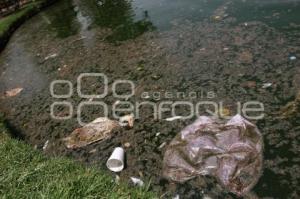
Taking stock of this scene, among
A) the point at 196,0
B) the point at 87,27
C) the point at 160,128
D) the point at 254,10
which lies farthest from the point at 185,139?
the point at 87,27

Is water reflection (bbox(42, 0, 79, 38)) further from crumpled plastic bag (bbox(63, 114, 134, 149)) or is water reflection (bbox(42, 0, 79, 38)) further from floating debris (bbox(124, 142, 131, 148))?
floating debris (bbox(124, 142, 131, 148))

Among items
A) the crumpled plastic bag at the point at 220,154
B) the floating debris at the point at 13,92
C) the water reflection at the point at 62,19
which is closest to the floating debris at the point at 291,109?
the crumpled plastic bag at the point at 220,154

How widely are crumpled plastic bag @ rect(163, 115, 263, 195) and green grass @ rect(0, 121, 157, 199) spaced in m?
0.40

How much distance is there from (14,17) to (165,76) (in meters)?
6.17

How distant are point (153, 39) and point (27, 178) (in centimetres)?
323

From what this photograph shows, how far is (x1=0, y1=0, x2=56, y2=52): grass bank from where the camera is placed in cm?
812

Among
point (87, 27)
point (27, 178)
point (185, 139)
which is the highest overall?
point (27, 178)

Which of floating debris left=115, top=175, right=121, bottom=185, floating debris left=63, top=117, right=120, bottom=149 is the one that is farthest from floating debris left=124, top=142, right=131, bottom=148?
floating debris left=115, top=175, right=121, bottom=185

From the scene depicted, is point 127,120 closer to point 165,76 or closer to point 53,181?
point 165,76

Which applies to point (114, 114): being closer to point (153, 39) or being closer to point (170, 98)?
point (170, 98)

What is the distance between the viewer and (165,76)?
4.51 metres

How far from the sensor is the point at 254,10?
5.50 meters

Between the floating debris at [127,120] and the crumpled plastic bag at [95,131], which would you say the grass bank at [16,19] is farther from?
the floating debris at [127,120]

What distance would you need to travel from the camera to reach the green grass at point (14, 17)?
8484 millimetres
